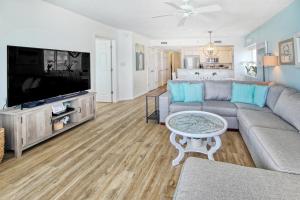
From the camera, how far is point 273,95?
145 inches

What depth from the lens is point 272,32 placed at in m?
5.36

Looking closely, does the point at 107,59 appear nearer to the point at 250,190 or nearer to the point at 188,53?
the point at 188,53

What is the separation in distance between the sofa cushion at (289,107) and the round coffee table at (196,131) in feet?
2.61

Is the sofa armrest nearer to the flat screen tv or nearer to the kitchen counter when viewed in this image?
the flat screen tv

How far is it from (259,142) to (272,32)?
4.16 m

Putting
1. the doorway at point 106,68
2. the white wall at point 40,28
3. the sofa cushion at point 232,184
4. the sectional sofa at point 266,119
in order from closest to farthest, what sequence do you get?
the sofa cushion at point 232,184 → the sectional sofa at point 266,119 → the white wall at point 40,28 → the doorway at point 106,68

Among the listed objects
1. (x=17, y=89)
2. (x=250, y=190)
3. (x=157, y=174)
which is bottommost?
(x=157, y=174)

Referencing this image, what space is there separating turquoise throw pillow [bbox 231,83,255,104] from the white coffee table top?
1247 mm

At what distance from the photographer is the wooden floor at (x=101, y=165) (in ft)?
7.00

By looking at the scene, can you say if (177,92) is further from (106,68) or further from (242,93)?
(106,68)

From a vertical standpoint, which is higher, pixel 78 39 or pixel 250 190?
pixel 78 39

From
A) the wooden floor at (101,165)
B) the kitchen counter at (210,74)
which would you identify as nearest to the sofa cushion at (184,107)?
the wooden floor at (101,165)

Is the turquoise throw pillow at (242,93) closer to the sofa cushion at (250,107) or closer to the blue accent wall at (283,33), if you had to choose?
the sofa cushion at (250,107)

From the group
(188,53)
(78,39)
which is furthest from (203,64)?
(78,39)
